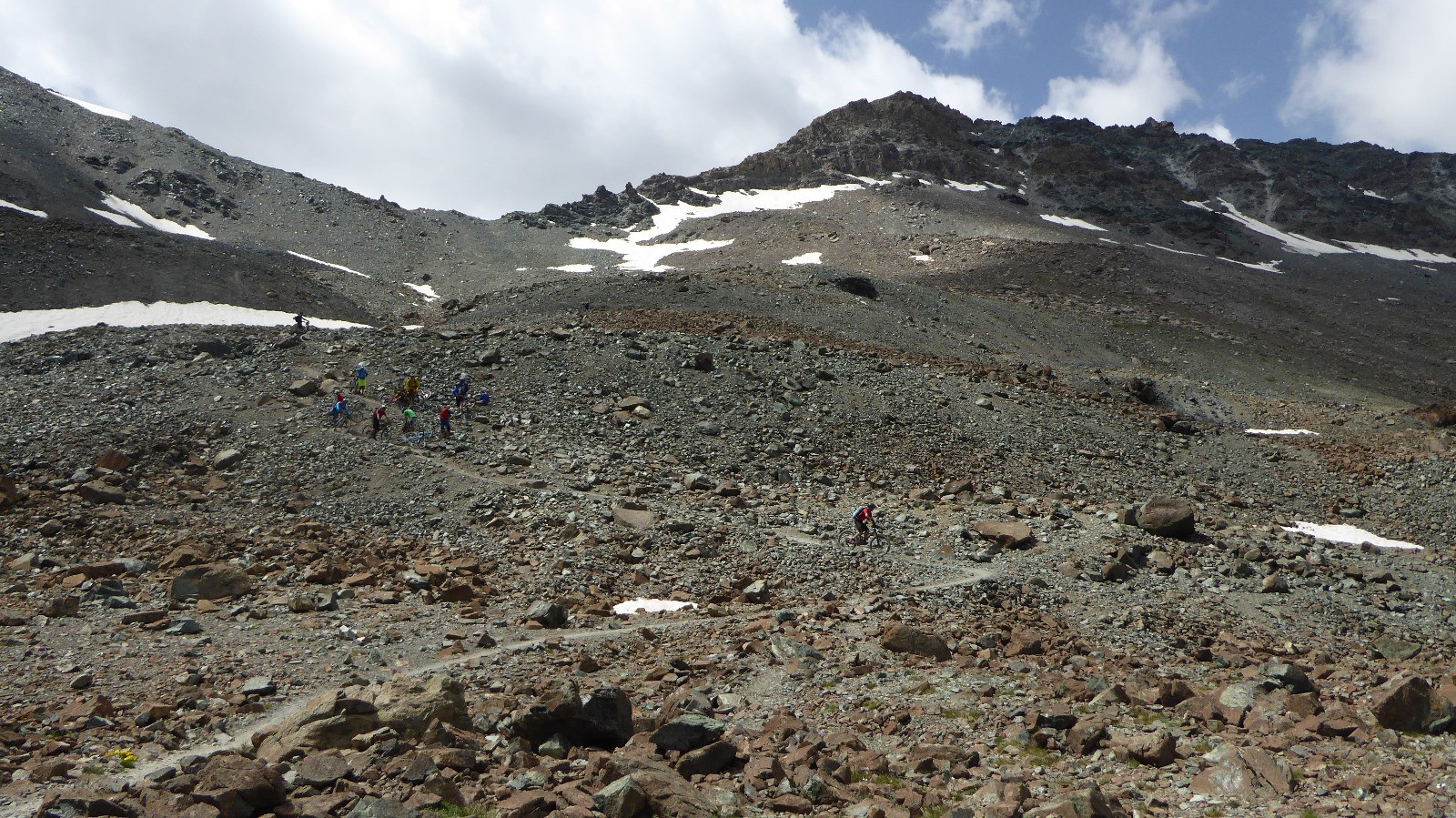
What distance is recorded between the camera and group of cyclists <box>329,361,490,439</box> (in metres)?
25.8

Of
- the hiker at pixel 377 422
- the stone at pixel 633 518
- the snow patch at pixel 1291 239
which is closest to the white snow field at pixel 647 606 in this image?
the stone at pixel 633 518

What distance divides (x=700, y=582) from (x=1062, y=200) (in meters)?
129

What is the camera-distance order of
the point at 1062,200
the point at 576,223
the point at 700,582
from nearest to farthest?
1. the point at 700,582
2. the point at 576,223
3. the point at 1062,200

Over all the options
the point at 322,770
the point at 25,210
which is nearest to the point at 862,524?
the point at 322,770

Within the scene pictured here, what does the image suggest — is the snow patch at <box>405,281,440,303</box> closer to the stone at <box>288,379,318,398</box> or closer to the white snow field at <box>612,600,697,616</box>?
the stone at <box>288,379,318,398</box>

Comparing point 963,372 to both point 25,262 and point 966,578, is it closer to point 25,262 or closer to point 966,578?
point 966,578

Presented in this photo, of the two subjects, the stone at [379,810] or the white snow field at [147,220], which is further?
the white snow field at [147,220]

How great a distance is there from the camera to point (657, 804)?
8836 millimetres

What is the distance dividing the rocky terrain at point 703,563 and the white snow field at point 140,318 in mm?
1808

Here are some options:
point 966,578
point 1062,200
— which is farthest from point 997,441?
point 1062,200

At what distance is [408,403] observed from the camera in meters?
27.8

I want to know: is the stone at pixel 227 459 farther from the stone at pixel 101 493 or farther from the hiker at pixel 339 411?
the hiker at pixel 339 411

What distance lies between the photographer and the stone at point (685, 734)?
10688mm

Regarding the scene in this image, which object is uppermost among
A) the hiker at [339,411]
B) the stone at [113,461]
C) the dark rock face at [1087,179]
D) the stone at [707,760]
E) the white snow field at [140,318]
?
the dark rock face at [1087,179]
